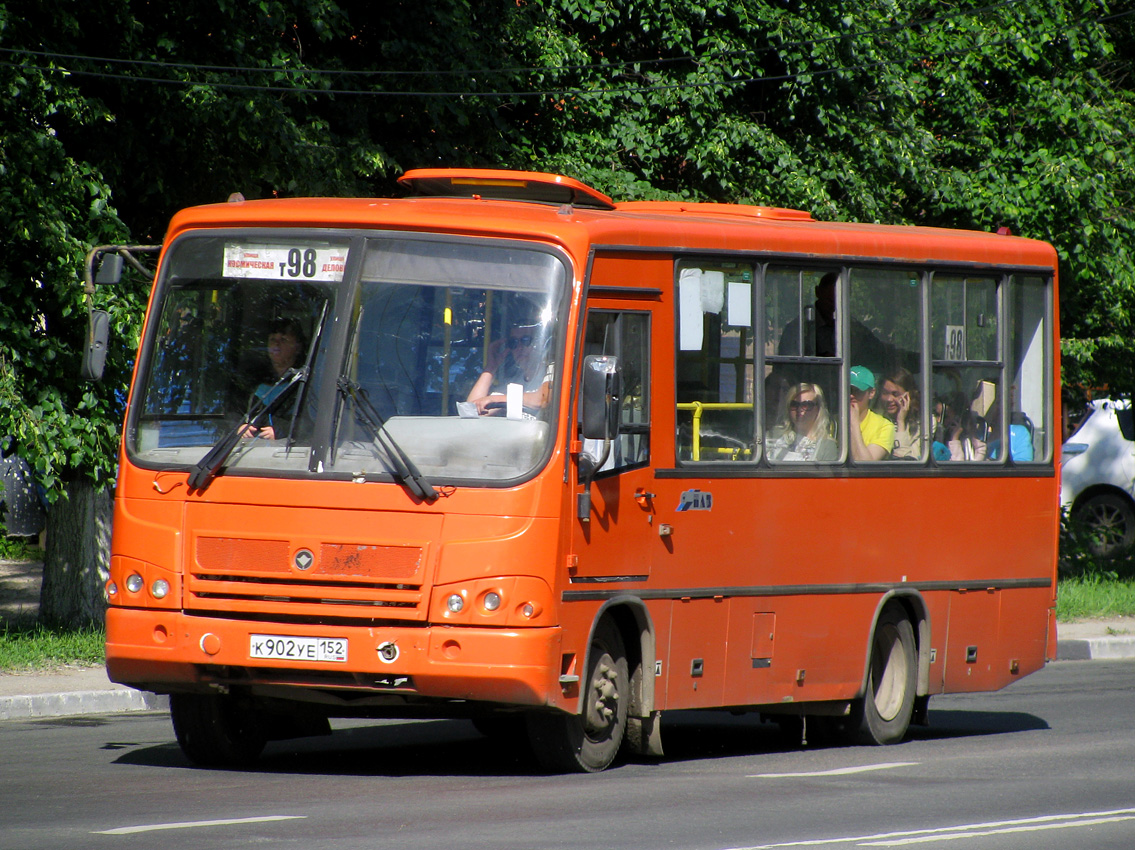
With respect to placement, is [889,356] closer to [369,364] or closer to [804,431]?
[804,431]

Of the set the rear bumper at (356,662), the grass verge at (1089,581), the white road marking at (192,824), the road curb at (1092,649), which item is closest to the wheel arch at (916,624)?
the rear bumper at (356,662)

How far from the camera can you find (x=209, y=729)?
31.3ft

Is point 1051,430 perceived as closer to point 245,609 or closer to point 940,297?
point 940,297

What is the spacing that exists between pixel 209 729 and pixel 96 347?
79.9 inches

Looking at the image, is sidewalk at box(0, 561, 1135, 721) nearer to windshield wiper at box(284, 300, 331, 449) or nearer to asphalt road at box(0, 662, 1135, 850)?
asphalt road at box(0, 662, 1135, 850)

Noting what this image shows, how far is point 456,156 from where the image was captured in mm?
18250

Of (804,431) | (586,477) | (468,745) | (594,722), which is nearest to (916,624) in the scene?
(804,431)

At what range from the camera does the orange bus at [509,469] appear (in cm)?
877

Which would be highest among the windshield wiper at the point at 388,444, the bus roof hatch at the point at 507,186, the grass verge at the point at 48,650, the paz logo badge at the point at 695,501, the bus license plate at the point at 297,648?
the bus roof hatch at the point at 507,186

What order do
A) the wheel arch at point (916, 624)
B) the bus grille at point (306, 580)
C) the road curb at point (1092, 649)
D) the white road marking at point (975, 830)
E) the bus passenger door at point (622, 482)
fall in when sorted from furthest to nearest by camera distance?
the road curb at point (1092, 649)
the wheel arch at point (916, 624)
the bus passenger door at point (622, 482)
the bus grille at point (306, 580)
the white road marking at point (975, 830)

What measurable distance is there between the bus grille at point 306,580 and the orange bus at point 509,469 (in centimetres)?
1

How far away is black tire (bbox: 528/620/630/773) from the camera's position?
9.21 meters

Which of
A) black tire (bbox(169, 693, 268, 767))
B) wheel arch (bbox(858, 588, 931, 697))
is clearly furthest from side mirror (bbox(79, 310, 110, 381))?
wheel arch (bbox(858, 588, 931, 697))

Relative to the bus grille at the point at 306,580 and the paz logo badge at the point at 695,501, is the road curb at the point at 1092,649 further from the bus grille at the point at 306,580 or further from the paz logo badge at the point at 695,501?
the bus grille at the point at 306,580
